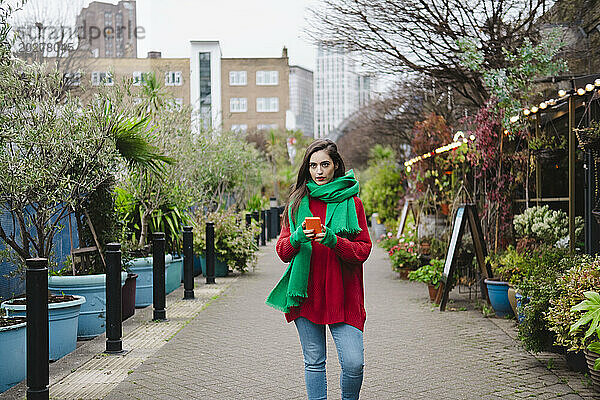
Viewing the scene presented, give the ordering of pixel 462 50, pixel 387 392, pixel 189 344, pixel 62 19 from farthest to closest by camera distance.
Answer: pixel 62 19, pixel 462 50, pixel 189 344, pixel 387 392

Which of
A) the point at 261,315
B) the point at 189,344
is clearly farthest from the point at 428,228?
the point at 189,344

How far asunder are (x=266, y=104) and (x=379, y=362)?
217 feet

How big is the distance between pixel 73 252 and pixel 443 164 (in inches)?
294

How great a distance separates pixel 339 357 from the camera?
4.21 metres

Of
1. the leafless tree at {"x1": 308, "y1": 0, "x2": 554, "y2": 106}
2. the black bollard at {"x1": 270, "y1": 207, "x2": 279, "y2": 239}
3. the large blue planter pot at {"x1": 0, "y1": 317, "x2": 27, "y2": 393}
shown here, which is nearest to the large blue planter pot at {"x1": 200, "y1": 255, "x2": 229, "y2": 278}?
the leafless tree at {"x1": 308, "y1": 0, "x2": 554, "y2": 106}

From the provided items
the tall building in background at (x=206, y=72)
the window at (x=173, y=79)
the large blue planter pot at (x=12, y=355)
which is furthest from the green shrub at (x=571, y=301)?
the tall building in background at (x=206, y=72)

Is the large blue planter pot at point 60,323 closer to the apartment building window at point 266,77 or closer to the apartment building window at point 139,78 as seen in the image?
the apartment building window at point 139,78

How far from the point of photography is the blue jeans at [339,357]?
418 centimetres

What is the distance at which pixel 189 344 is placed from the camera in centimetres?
792

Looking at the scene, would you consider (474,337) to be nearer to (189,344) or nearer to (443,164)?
(189,344)

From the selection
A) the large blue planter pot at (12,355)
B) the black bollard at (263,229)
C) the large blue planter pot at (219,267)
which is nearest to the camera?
the large blue planter pot at (12,355)

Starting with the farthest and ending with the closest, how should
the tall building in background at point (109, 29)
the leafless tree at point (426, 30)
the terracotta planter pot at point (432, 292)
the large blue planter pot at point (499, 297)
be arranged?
the tall building in background at point (109, 29), the leafless tree at point (426, 30), the terracotta planter pot at point (432, 292), the large blue planter pot at point (499, 297)

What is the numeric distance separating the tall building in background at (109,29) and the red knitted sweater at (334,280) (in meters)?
25.1

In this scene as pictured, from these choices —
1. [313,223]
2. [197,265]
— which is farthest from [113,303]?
[197,265]
